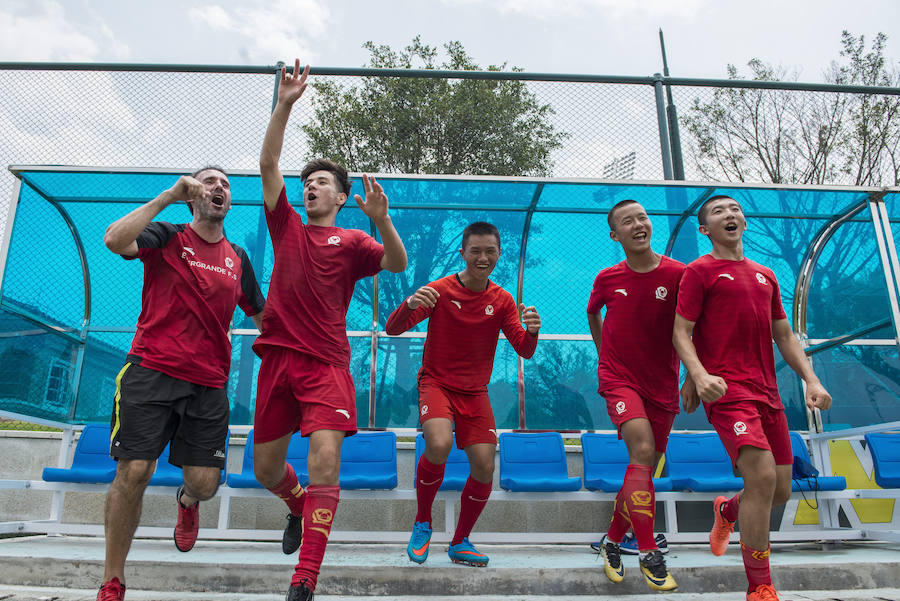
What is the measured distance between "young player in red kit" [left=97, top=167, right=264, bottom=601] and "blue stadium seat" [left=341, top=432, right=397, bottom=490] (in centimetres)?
168

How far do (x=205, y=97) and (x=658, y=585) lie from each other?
219 inches

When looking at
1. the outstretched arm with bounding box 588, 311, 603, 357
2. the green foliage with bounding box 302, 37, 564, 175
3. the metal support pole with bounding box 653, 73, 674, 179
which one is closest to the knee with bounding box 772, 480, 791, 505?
the outstretched arm with bounding box 588, 311, 603, 357

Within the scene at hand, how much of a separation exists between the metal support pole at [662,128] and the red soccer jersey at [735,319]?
2.70 metres

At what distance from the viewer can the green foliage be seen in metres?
13.1

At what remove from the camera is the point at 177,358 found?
2.97 m

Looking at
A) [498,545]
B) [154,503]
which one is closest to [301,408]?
[498,545]

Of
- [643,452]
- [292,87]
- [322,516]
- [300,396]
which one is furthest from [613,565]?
[292,87]

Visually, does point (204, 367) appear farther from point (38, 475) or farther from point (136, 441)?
point (38, 475)

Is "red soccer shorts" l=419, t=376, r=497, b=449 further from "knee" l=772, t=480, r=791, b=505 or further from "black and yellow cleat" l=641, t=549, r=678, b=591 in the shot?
"knee" l=772, t=480, r=791, b=505

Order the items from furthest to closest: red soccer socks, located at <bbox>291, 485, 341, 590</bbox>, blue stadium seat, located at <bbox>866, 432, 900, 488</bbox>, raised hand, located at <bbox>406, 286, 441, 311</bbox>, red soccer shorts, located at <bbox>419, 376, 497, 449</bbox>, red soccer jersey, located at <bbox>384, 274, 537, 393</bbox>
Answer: blue stadium seat, located at <bbox>866, 432, 900, 488</bbox>, red soccer jersey, located at <bbox>384, 274, 537, 393</bbox>, red soccer shorts, located at <bbox>419, 376, 497, 449</bbox>, raised hand, located at <bbox>406, 286, 441, 311</bbox>, red soccer socks, located at <bbox>291, 485, 341, 590</bbox>

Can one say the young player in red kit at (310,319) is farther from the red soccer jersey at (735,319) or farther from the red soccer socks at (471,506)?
the red soccer jersey at (735,319)

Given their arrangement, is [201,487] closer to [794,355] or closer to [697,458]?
[794,355]

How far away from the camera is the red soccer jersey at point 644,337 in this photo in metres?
3.46

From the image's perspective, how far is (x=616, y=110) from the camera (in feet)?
19.5
